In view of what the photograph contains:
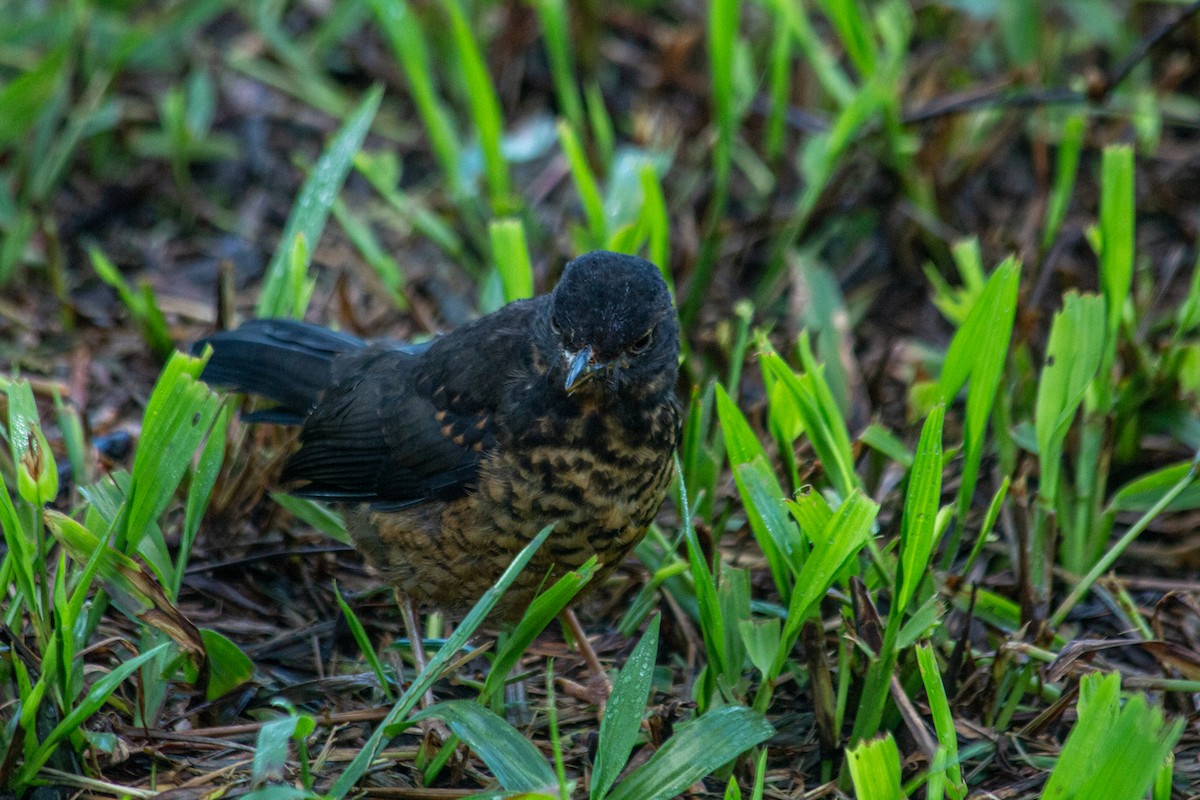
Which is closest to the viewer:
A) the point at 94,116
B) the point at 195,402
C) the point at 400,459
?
the point at 195,402

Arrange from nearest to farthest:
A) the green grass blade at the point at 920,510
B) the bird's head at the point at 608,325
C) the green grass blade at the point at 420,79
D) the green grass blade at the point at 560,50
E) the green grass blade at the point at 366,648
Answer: the green grass blade at the point at 920,510 → the green grass blade at the point at 366,648 → the bird's head at the point at 608,325 → the green grass blade at the point at 420,79 → the green grass blade at the point at 560,50

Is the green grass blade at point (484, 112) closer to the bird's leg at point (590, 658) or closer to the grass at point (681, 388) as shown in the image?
the grass at point (681, 388)

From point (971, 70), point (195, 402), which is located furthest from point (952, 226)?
point (195, 402)

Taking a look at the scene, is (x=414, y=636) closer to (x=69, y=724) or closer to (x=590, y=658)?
(x=590, y=658)

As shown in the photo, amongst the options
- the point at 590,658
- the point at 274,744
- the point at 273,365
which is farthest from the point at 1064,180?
the point at 274,744

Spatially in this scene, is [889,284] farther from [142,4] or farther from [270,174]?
[142,4]

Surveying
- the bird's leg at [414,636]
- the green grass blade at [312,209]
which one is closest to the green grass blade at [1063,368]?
the bird's leg at [414,636]

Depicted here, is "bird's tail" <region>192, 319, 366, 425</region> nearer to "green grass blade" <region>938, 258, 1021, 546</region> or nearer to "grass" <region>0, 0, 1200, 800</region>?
"grass" <region>0, 0, 1200, 800</region>
